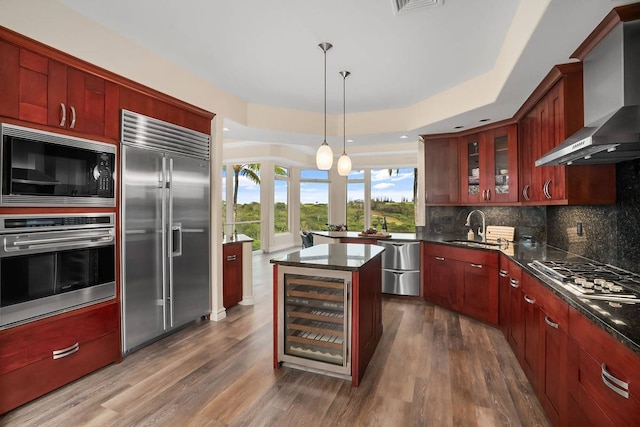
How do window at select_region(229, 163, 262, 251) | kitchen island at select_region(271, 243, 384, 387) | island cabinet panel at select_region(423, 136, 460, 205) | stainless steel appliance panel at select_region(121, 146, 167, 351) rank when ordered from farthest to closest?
window at select_region(229, 163, 262, 251)
island cabinet panel at select_region(423, 136, 460, 205)
stainless steel appliance panel at select_region(121, 146, 167, 351)
kitchen island at select_region(271, 243, 384, 387)

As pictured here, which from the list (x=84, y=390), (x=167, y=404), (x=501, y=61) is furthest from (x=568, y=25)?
(x=84, y=390)

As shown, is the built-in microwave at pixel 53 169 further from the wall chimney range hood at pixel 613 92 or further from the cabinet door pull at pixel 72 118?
the wall chimney range hood at pixel 613 92

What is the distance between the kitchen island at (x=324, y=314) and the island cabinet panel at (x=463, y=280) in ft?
5.23

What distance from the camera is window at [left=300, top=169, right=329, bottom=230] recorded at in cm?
1021

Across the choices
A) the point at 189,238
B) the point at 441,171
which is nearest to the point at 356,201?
the point at 441,171

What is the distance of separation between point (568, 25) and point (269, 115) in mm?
3376

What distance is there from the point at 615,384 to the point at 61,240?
127 inches

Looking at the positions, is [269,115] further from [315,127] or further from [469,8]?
[469,8]

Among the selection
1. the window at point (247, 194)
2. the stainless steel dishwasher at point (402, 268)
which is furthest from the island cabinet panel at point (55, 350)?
the window at point (247, 194)

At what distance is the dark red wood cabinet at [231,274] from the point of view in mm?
3967

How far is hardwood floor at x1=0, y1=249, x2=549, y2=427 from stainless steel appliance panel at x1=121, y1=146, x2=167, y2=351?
28 cm

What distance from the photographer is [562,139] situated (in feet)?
8.14

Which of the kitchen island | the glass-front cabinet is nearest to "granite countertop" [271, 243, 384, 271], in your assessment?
the kitchen island

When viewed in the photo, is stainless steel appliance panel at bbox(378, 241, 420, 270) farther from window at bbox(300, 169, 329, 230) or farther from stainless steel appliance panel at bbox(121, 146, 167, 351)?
window at bbox(300, 169, 329, 230)
